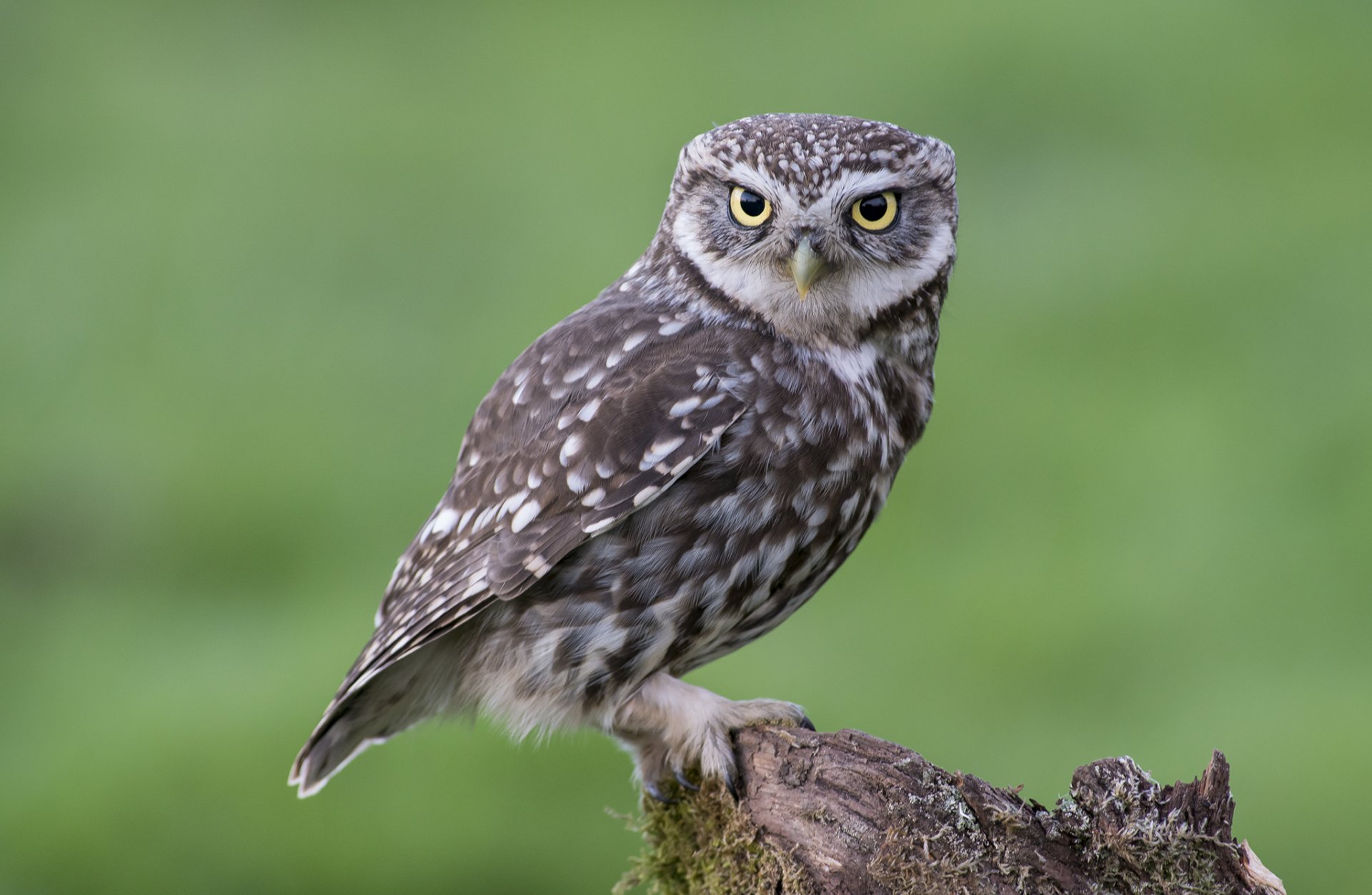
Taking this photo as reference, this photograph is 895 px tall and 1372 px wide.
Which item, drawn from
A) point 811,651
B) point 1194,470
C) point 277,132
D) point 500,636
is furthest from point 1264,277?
point 277,132

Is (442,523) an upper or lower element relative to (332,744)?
upper

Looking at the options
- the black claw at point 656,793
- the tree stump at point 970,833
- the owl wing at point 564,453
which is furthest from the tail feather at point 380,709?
the tree stump at point 970,833

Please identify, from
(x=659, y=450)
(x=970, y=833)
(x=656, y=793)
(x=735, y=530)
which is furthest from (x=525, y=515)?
A: (x=970, y=833)

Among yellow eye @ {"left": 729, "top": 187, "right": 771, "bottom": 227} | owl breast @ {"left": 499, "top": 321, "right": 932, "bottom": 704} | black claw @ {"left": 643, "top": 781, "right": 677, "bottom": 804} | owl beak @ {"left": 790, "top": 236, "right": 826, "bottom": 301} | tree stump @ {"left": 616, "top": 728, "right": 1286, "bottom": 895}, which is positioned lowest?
tree stump @ {"left": 616, "top": 728, "right": 1286, "bottom": 895}

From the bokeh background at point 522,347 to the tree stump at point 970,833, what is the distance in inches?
47.2

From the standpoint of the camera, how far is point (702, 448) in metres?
3.01

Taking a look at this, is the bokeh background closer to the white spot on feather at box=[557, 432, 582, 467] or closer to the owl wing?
the owl wing

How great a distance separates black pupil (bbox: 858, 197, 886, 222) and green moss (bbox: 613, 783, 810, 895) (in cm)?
125

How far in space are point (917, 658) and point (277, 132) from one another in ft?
16.7

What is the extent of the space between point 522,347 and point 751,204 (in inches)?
138

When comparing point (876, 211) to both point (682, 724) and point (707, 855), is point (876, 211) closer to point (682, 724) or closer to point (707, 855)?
point (682, 724)

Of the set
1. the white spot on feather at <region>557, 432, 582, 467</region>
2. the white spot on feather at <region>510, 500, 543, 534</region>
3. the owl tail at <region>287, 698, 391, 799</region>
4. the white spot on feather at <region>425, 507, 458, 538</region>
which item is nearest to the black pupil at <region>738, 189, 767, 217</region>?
the white spot on feather at <region>557, 432, 582, 467</region>

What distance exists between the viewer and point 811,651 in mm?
5348

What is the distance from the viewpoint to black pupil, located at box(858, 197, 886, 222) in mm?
3141
